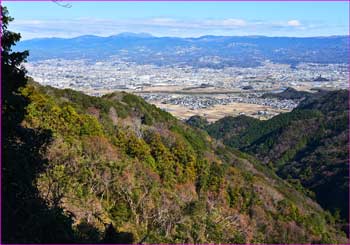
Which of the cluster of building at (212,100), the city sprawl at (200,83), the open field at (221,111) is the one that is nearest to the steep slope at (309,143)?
the open field at (221,111)

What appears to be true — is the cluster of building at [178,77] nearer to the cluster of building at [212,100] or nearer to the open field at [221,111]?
the cluster of building at [212,100]

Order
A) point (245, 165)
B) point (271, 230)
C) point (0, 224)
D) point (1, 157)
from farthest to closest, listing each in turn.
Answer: point (245, 165), point (271, 230), point (1, 157), point (0, 224)

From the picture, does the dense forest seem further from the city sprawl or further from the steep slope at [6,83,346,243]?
the city sprawl

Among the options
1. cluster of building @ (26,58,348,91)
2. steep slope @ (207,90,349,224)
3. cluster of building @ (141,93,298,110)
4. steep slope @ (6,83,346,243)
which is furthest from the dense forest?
cluster of building @ (26,58,348,91)

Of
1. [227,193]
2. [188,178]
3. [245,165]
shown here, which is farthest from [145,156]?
[245,165]

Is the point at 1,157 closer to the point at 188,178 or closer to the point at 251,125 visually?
the point at 188,178
